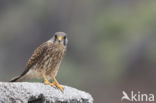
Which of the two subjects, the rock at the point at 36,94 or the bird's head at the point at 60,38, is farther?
the bird's head at the point at 60,38

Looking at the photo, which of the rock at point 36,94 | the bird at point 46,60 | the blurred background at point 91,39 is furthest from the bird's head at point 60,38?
the blurred background at point 91,39

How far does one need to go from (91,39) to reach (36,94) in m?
17.6

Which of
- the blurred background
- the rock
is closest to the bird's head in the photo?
the rock

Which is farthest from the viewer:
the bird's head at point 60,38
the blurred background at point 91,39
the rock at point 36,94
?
the blurred background at point 91,39

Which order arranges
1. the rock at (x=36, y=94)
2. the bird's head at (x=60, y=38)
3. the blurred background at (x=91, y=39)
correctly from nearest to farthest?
the rock at (x=36, y=94) → the bird's head at (x=60, y=38) → the blurred background at (x=91, y=39)

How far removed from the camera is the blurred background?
19266 mm

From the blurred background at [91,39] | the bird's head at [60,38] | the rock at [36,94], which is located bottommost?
the blurred background at [91,39]

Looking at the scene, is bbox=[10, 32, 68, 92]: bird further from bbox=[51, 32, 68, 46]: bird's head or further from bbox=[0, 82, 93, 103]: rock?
bbox=[0, 82, 93, 103]: rock

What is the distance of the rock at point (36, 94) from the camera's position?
386 cm

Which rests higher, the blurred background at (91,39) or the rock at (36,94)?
the rock at (36,94)

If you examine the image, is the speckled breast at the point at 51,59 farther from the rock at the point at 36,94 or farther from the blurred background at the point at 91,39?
the blurred background at the point at 91,39

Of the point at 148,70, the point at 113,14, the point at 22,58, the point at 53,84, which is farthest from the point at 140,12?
the point at 53,84

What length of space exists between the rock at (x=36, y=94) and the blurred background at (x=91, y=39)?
1361 centimetres

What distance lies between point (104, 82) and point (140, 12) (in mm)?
3523
